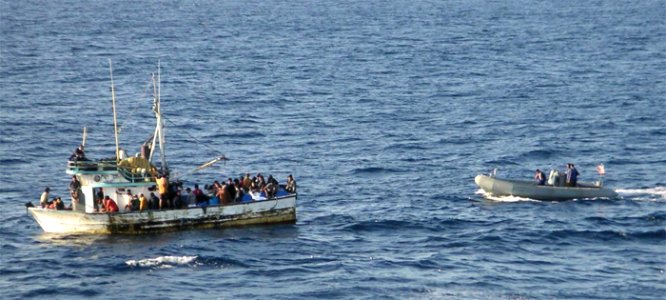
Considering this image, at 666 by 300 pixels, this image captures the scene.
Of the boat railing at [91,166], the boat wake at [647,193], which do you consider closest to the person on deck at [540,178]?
the boat wake at [647,193]

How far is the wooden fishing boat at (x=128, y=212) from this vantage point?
7888cm

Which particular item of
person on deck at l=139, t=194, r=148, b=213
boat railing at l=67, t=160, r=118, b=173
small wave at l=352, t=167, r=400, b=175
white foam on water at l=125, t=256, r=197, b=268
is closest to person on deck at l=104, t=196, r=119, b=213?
person on deck at l=139, t=194, r=148, b=213

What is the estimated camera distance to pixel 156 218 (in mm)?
78938

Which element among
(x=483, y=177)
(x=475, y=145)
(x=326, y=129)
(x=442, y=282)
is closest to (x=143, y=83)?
(x=326, y=129)

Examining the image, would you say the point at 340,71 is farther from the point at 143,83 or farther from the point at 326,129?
the point at 326,129

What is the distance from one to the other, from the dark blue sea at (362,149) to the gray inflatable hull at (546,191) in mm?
787

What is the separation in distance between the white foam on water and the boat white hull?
4.73m

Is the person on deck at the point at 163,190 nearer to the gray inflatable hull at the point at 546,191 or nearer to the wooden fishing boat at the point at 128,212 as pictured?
the wooden fishing boat at the point at 128,212

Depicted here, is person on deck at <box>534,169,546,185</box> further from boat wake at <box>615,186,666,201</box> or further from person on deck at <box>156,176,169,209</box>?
person on deck at <box>156,176,169,209</box>

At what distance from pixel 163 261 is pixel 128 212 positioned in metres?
5.63

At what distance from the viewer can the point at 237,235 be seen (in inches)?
3125

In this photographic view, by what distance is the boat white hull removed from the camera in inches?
3103

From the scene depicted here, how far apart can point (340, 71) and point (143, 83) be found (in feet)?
68.9

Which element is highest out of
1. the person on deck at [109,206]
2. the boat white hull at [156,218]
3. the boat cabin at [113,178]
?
the boat cabin at [113,178]
